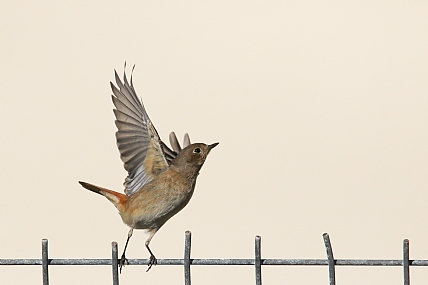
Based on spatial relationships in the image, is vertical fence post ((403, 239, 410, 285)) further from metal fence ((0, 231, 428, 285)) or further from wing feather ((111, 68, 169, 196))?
wing feather ((111, 68, 169, 196))

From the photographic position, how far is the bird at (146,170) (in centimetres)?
512

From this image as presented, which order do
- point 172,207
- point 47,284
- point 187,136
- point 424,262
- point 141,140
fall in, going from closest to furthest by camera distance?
point 424,262 → point 47,284 → point 172,207 → point 141,140 → point 187,136

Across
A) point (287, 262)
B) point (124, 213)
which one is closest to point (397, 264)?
point (287, 262)

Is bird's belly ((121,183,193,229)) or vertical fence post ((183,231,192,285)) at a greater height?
bird's belly ((121,183,193,229))

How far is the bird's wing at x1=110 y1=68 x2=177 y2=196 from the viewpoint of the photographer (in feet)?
17.9

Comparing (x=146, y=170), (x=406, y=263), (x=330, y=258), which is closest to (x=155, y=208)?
(x=146, y=170)

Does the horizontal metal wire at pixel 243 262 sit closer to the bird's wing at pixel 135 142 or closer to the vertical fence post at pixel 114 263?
the vertical fence post at pixel 114 263

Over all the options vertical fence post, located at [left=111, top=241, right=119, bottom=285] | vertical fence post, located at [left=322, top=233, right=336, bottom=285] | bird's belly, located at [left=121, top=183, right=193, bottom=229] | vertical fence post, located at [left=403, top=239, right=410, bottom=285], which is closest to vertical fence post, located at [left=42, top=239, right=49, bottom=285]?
vertical fence post, located at [left=111, top=241, right=119, bottom=285]

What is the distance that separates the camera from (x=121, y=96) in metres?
5.63

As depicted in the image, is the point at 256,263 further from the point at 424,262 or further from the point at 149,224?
the point at 149,224

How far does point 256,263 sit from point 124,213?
2.56 meters

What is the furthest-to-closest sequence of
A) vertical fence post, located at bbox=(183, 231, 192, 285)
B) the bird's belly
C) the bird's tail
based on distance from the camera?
the bird's tail, the bird's belly, vertical fence post, located at bbox=(183, 231, 192, 285)

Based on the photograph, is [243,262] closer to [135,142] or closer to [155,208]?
[155,208]

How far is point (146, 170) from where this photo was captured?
→ 5484 mm
